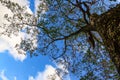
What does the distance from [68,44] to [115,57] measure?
11396 millimetres

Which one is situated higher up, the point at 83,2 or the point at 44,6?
the point at 44,6

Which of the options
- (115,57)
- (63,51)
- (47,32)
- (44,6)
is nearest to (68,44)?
(63,51)

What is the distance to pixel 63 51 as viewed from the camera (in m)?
23.4

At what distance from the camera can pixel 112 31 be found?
13.0 m

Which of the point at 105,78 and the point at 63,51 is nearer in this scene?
the point at 105,78

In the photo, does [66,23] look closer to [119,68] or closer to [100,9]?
[100,9]

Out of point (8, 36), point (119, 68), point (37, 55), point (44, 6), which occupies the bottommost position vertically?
point (119, 68)

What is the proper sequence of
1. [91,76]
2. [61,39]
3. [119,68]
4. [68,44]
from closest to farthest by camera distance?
[119,68]
[91,76]
[61,39]
[68,44]

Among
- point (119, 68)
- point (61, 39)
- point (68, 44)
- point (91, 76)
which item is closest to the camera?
point (119, 68)

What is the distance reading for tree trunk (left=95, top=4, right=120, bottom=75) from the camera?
12.5m

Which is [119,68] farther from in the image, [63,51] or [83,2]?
[63,51]

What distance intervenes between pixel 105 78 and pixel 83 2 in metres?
6.29

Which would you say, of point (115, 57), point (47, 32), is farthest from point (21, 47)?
point (115, 57)

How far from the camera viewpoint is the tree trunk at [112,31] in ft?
40.9
